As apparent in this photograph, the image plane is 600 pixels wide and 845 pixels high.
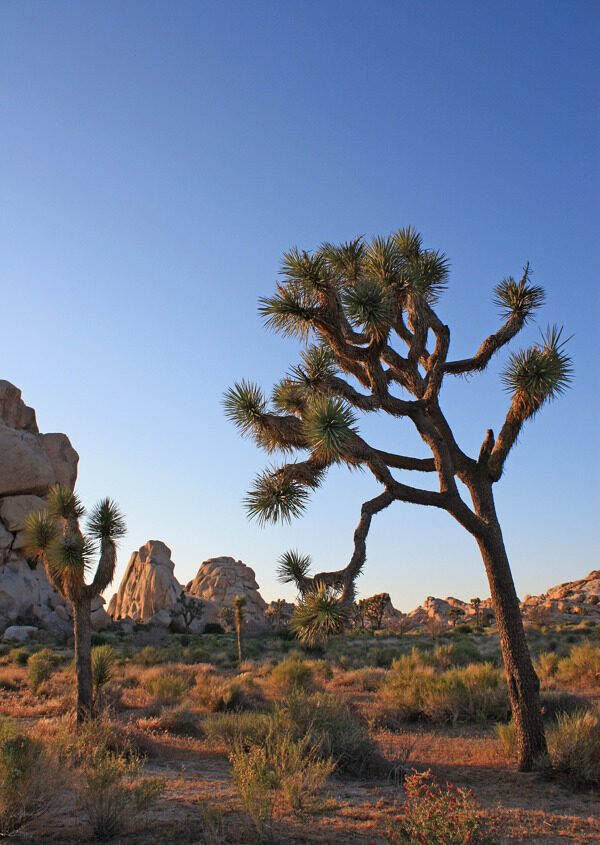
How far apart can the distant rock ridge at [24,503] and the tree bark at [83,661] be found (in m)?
27.3

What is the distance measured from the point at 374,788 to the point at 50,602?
40.7 meters

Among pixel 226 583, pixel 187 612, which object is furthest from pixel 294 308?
pixel 226 583

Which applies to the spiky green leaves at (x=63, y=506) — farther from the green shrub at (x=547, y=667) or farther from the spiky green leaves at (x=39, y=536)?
the green shrub at (x=547, y=667)

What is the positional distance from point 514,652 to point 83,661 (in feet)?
29.3

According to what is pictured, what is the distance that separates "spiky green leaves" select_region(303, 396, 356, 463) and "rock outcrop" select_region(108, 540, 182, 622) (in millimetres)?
55360

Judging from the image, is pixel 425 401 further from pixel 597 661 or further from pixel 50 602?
pixel 50 602

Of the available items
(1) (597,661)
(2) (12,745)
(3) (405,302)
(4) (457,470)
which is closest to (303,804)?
(2) (12,745)

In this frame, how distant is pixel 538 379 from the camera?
8.67 m

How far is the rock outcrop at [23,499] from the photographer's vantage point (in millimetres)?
40312

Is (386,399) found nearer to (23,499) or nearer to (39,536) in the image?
(39,536)

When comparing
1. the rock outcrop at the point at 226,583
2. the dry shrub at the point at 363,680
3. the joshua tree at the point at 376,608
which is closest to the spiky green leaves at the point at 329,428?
the dry shrub at the point at 363,680

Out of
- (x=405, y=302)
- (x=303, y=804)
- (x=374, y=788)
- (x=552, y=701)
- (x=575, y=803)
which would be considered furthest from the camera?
(x=552, y=701)

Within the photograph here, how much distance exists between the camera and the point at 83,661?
12875 mm

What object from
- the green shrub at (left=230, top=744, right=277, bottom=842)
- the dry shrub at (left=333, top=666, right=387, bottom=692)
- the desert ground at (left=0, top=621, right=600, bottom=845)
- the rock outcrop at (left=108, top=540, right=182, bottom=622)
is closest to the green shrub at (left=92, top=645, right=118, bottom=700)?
the desert ground at (left=0, top=621, right=600, bottom=845)
